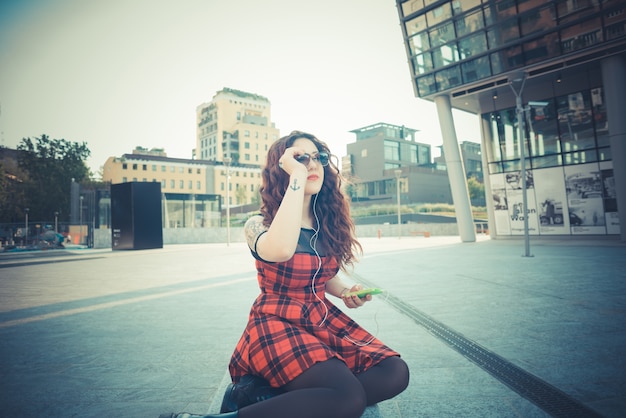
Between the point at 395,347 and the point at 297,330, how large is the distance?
212cm

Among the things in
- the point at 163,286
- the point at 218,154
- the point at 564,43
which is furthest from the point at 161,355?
the point at 218,154

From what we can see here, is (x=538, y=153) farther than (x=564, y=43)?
Yes

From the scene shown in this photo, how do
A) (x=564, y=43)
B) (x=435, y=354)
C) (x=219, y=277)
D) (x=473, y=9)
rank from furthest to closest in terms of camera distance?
(x=473, y=9) → (x=564, y=43) → (x=219, y=277) → (x=435, y=354)

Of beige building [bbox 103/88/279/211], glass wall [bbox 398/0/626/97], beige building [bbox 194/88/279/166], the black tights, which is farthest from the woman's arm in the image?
beige building [bbox 194/88/279/166]

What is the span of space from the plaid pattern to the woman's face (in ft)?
1.35

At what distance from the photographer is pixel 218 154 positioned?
103688mm

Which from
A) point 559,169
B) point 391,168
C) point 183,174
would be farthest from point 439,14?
point 183,174

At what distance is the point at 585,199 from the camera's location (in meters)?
21.0

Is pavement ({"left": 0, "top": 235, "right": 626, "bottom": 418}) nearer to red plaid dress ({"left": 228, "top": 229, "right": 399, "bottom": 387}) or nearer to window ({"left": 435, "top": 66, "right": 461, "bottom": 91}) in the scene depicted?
red plaid dress ({"left": 228, "top": 229, "right": 399, "bottom": 387})

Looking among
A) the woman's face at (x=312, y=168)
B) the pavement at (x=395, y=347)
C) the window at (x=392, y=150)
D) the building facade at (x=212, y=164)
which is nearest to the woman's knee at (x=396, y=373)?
the pavement at (x=395, y=347)

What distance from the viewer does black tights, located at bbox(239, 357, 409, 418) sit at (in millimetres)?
1548

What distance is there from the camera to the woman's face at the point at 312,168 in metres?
2.24

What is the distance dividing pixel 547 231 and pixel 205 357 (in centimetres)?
2444

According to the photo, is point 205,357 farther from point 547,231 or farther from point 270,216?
point 547,231
